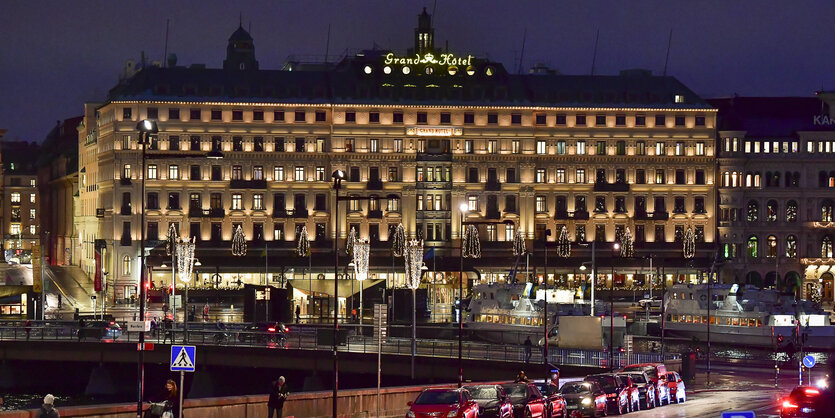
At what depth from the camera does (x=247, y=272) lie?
152000mm

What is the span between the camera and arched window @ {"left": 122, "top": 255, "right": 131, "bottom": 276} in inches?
6111

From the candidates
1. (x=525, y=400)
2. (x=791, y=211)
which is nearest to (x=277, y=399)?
(x=525, y=400)

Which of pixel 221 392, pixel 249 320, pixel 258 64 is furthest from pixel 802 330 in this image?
pixel 258 64

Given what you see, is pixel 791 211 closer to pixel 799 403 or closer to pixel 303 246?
pixel 303 246

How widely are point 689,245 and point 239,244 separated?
143 feet

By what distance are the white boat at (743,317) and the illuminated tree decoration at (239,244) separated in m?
44.3

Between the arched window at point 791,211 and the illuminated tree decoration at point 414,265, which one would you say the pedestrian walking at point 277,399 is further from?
the arched window at point 791,211

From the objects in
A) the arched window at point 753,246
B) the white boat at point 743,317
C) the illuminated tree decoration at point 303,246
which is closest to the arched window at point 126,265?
the illuminated tree decoration at point 303,246

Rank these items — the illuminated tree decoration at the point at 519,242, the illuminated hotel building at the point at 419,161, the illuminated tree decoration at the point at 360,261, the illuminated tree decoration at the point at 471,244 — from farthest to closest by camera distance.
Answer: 1. the illuminated hotel building at the point at 419,161
2. the illuminated tree decoration at the point at 471,244
3. the illuminated tree decoration at the point at 519,242
4. the illuminated tree decoration at the point at 360,261

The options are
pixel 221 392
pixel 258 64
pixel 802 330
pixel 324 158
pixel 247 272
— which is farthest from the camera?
pixel 258 64

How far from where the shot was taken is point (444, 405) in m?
50.3

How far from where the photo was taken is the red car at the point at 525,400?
54219 mm

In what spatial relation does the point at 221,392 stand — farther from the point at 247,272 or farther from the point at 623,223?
the point at 623,223

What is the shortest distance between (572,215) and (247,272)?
33.8 meters
